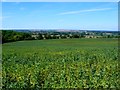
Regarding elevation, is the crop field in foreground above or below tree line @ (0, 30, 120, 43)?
below

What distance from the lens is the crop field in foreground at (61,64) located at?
4.95 m

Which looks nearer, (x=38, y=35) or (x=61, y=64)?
→ (x=61, y=64)

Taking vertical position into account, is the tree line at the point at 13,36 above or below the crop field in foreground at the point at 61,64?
above

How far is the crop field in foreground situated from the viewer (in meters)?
4.95

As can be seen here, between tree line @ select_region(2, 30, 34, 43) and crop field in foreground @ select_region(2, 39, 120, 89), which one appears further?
tree line @ select_region(2, 30, 34, 43)

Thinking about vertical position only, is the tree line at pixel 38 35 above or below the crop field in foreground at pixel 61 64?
above

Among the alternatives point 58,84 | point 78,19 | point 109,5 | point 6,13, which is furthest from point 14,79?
point 109,5

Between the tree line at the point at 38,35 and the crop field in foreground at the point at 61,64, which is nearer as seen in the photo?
the crop field in foreground at the point at 61,64

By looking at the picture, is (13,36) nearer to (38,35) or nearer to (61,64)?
(38,35)

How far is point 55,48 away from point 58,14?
584 mm

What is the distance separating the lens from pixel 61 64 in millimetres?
5215

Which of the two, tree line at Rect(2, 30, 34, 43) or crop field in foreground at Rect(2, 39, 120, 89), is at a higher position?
Result: tree line at Rect(2, 30, 34, 43)

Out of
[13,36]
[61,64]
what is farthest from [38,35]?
[61,64]

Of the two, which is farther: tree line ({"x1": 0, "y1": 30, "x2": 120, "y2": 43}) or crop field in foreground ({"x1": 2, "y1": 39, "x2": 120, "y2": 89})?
tree line ({"x1": 0, "y1": 30, "x2": 120, "y2": 43})
